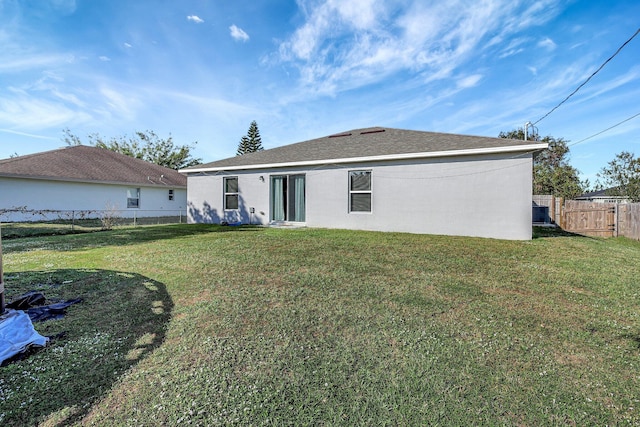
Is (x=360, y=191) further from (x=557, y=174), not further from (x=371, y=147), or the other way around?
(x=557, y=174)

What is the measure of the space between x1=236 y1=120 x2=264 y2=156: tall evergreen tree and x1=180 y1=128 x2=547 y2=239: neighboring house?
26757 mm

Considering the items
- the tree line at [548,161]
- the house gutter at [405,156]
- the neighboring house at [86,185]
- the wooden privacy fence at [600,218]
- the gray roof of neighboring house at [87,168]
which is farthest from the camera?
the tree line at [548,161]

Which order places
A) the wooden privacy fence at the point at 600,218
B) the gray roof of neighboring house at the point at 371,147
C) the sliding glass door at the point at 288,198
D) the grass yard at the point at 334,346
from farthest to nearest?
1. the sliding glass door at the point at 288,198
2. the wooden privacy fence at the point at 600,218
3. the gray roof of neighboring house at the point at 371,147
4. the grass yard at the point at 334,346

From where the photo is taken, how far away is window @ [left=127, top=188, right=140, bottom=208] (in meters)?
18.4

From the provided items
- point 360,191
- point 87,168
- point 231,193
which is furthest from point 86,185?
point 360,191

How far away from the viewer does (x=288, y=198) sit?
11273mm

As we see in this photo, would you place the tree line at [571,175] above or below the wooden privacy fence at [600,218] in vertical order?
above

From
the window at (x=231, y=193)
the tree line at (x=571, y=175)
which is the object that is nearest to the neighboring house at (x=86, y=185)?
the window at (x=231, y=193)

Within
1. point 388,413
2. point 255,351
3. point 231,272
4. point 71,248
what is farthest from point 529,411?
point 71,248

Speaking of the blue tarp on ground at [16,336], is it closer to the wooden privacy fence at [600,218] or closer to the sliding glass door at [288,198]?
the sliding glass door at [288,198]

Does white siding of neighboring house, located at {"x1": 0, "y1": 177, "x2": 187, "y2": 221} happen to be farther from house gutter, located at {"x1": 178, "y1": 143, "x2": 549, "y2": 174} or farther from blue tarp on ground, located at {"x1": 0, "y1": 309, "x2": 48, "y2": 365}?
blue tarp on ground, located at {"x1": 0, "y1": 309, "x2": 48, "y2": 365}

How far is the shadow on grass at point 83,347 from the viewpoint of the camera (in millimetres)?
2018

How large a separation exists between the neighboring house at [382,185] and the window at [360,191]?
0.03 metres

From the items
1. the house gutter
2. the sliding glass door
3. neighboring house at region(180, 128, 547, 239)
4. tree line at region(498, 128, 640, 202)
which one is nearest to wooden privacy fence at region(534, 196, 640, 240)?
tree line at region(498, 128, 640, 202)
